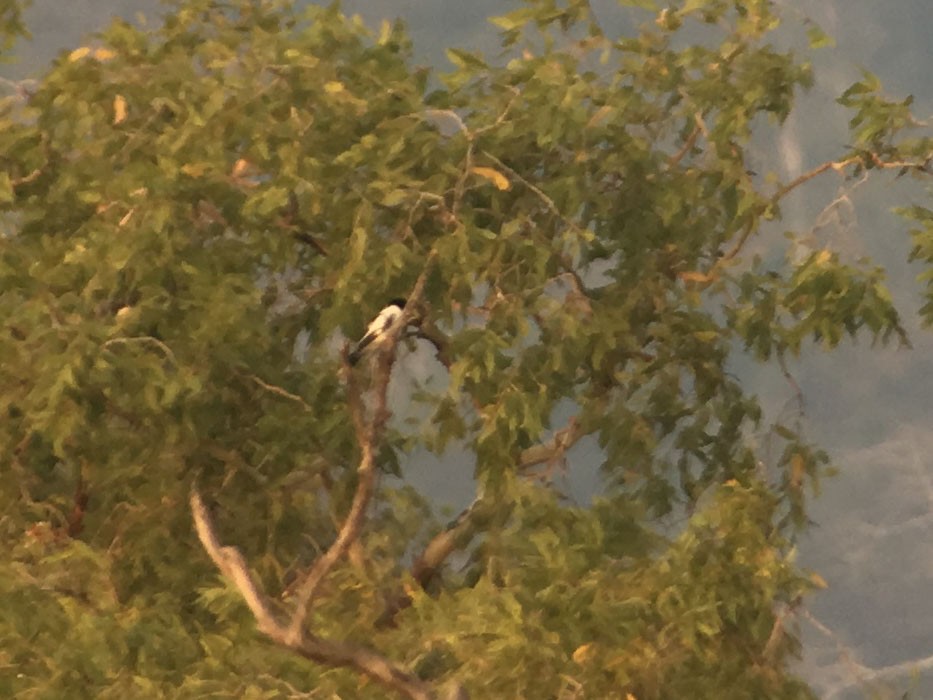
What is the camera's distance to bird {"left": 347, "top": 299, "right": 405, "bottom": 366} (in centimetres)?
363

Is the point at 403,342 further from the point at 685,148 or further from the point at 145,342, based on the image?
the point at 685,148

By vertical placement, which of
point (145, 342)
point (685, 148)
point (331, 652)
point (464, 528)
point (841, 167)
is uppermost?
point (685, 148)

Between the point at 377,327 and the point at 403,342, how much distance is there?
0.47 metres

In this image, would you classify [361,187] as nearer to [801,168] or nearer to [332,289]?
[332,289]

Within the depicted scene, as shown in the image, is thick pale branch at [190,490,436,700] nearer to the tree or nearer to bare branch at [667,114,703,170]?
the tree

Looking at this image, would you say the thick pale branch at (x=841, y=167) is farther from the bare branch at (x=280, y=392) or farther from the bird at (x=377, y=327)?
the bare branch at (x=280, y=392)

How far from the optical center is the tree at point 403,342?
11.2 ft

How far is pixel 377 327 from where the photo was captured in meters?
3.66

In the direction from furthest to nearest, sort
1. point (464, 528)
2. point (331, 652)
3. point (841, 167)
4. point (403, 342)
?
point (464, 528) < point (403, 342) < point (841, 167) < point (331, 652)

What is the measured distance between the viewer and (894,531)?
10.1 m

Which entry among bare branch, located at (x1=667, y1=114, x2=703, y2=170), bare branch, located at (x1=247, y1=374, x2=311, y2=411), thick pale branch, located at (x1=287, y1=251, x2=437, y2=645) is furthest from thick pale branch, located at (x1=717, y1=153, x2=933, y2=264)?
bare branch, located at (x1=247, y1=374, x2=311, y2=411)

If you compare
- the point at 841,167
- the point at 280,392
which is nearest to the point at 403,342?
the point at 280,392

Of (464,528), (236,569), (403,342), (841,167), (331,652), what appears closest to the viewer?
(331,652)

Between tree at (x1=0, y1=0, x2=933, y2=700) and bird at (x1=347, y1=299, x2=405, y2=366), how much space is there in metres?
0.06
